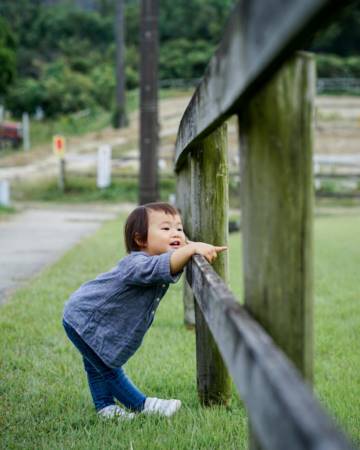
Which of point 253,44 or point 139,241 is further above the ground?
point 253,44

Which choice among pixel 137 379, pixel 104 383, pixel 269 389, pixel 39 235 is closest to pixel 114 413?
pixel 104 383

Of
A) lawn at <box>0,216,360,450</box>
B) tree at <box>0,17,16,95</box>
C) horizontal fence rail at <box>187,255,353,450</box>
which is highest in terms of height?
tree at <box>0,17,16,95</box>

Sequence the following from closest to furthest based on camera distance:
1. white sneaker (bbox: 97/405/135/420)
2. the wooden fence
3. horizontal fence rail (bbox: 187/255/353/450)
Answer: horizontal fence rail (bbox: 187/255/353/450) < the wooden fence < white sneaker (bbox: 97/405/135/420)

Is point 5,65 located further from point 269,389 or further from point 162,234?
point 269,389

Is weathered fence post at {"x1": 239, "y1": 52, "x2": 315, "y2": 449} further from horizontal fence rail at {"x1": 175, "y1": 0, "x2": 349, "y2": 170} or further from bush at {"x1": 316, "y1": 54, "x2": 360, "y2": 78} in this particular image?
bush at {"x1": 316, "y1": 54, "x2": 360, "y2": 78}

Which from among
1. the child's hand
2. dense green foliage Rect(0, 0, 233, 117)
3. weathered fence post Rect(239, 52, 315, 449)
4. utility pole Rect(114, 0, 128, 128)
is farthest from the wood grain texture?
dense green foliage Rect(0, 0, 233, 117)

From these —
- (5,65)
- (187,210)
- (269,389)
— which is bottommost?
(269,389)

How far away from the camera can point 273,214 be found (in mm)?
1688

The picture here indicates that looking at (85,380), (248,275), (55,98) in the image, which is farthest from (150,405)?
(55,98)

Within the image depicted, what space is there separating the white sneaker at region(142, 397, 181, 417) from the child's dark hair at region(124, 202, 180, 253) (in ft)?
1.97

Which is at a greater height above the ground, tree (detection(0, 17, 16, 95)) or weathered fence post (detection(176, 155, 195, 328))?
tree (detection(0, 17, 16, 95))

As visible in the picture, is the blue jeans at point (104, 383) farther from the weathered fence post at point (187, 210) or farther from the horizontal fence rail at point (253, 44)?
the horizontal fence rail at point (253, 44)

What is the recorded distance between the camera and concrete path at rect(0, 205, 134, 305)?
8.08 metres

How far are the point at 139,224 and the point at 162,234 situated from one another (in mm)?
98
